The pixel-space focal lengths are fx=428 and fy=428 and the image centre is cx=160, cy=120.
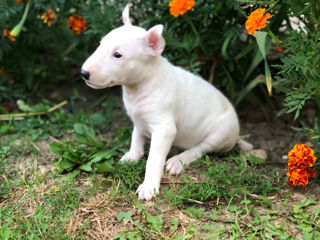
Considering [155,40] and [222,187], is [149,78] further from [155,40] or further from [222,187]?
[222,187]

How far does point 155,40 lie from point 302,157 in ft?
4.41

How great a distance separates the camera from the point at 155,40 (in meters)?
3.06

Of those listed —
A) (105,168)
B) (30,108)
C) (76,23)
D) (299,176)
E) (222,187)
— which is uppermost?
(76,23)

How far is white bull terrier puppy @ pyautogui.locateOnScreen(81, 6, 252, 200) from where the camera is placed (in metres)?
3.02

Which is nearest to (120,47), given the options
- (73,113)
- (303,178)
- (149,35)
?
(149,35)

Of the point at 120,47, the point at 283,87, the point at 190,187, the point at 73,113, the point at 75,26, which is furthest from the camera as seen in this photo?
the point at 73,113

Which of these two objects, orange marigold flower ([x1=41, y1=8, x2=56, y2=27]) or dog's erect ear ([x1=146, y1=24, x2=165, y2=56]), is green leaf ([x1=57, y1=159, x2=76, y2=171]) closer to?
dog's erect ear ([x1=146, y1=24, x2=165, y2=56])

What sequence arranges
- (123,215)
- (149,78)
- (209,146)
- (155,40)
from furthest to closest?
1. (209,146)
2. (149,78)
3. (155,40)
4. (123,215)

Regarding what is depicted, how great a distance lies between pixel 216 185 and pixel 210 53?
5.60 ft

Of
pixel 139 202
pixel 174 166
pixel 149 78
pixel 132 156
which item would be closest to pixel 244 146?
pixel 174 166

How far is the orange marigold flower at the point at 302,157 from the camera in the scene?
3.07m

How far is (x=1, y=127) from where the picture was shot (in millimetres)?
4348

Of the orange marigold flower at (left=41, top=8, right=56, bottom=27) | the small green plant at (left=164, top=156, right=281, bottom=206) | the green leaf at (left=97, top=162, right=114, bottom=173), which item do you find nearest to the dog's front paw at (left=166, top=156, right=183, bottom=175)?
the small green plant at (left=164, top=156, right=281, bottom=206)

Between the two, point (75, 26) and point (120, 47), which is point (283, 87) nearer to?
point (120, 47)
